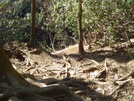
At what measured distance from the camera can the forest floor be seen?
516 cm

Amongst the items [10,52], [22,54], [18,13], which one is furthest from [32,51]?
[18,13]

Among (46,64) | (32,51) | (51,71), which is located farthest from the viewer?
(32,51)

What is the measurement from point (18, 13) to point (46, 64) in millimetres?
11346

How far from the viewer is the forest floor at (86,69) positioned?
203 inches

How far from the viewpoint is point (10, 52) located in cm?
845

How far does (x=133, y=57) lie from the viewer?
283 inches

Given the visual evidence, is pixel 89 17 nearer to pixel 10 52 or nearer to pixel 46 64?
pixel 46 64

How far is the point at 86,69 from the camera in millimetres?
7027

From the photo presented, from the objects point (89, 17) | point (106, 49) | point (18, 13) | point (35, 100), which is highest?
point (18, 13)

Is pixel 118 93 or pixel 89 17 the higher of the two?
pixel 89 17

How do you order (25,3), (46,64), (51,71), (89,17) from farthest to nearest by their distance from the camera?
(25,3)
(89,17)
(46,64)
(51,71)

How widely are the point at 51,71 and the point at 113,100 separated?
297 cm

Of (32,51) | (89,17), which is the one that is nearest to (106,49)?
(89,17)

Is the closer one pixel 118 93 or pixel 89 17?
pixel 118 93
